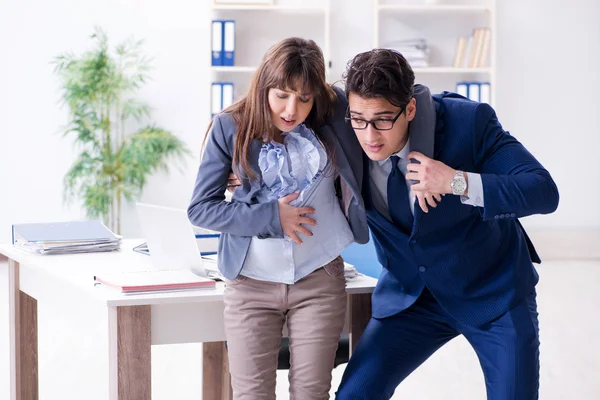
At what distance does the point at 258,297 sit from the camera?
1.90 meters

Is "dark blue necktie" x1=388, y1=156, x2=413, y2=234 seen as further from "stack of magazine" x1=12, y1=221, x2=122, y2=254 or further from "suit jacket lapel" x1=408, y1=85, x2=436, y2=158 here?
"stack of magazine" x1=12, y1=221, x2=122, y2=254

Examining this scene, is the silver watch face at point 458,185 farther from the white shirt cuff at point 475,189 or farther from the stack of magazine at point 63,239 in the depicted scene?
the stack of magazine at point 63,239

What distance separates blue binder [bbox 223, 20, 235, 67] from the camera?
5.77 metres

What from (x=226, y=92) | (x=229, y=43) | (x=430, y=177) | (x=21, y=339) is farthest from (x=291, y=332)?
(x=229, y=43)

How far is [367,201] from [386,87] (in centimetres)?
33

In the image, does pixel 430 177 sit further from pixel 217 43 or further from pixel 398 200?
pixel 217 43

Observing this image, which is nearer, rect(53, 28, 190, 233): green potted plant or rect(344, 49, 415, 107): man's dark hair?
rect(344, 49, 415, 107): man's dark hair

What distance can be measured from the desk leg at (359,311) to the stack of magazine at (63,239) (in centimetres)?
92

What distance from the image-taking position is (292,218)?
1835 millimetres

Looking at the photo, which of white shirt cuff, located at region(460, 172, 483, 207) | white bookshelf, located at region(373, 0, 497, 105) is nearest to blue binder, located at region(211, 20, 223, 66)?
white bookshelf, located at region(373, 0, 497, 105)

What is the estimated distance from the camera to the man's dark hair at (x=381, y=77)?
1.77m

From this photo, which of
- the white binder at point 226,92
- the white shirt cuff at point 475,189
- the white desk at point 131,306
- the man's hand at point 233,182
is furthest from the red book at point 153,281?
the white binder at point 226,92

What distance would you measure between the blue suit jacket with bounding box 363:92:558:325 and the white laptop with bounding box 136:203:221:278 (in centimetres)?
47

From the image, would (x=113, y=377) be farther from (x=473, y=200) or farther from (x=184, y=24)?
(x=184, y=24)
